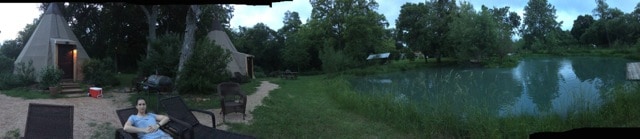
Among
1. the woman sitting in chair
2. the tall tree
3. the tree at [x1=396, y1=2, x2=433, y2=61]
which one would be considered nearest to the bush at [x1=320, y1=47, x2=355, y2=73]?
the tree at [x1=396, y1=2, x2=433, y2=61]

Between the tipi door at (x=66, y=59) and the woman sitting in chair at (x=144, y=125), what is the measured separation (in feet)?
50.3

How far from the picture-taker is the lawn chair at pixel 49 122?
163 inches

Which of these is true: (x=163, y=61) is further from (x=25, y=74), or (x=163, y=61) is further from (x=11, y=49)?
(x=11, y=49)

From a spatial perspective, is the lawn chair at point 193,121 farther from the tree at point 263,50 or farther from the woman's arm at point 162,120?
the tree at point 263,50

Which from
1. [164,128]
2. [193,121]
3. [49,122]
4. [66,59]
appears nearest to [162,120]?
[164,128]

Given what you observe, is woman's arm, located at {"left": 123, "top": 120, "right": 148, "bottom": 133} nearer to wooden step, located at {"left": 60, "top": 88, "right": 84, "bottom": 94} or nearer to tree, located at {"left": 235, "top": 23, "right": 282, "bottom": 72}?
wooden step, located at {"left": 60, "top": 88, "right": 84, "bottom": 94}

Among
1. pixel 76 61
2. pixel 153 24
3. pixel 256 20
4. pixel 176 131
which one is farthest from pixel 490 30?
pixel 176 131

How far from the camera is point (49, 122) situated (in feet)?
13.9

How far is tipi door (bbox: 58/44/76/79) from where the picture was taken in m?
17.1

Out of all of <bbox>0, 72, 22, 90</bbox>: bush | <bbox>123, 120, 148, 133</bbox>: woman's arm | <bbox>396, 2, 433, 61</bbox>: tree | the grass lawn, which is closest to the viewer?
<bbox>123, 120, 148, 133</bbox>: woman's arm

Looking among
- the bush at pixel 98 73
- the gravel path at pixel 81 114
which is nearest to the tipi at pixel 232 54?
the bush at pixel 98 73

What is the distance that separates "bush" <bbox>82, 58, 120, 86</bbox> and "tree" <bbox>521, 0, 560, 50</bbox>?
5557 centimetres

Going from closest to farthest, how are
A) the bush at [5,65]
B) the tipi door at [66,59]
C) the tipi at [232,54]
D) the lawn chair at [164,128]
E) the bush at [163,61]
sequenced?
the lawn chair at [164,128] → the bush at [163,61] → the tipi door at [66,59] → the bush at [5,65] → the tipi at [232,54]

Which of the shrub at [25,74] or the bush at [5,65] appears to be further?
the bush at [5,65]
